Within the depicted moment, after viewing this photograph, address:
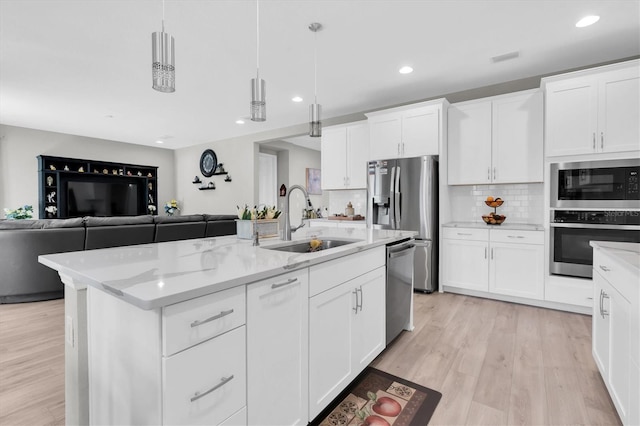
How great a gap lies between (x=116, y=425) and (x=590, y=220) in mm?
3950

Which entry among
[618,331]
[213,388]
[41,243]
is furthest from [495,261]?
[41,243]

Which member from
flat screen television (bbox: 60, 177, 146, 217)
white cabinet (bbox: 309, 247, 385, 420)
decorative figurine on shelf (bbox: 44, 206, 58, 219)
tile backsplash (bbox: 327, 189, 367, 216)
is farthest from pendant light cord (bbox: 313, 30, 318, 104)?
decorative figurine on shelf (bbox: 44, 206, 58, 219)

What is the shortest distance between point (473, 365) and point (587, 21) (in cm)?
296

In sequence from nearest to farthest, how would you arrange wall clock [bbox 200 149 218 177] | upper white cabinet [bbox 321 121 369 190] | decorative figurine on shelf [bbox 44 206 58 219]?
upper white cabinet [bbox 321 121 369 190] < decorative figurine on shelf [bbox 44 206 58 219] < wall clock [bbox 200 149 218 177]

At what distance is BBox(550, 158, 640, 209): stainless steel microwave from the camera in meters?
2.87

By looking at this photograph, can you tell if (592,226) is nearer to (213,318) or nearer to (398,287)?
(398,287)

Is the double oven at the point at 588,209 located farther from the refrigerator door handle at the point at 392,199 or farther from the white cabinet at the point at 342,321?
the white cabinet at the point at 342,321

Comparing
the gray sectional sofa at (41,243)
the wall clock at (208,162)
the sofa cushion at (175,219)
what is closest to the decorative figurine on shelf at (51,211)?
the wall clock at (208,162)

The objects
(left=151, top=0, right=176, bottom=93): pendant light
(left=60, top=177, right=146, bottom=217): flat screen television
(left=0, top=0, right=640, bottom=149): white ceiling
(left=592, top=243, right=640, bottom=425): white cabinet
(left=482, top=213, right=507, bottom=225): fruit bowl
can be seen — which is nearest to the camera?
(left=592, top=243, right=640, bottom=425): white cabinet

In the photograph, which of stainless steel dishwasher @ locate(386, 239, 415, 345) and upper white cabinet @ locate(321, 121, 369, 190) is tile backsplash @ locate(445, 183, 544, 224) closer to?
upper white cabinet @ locate(321, 121, 369, 190)

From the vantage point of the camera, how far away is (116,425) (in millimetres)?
1132

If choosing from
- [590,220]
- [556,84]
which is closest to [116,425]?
[590,220]

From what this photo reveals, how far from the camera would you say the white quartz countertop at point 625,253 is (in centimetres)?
132

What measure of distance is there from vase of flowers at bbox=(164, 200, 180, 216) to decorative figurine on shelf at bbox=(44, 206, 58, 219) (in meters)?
2.26
